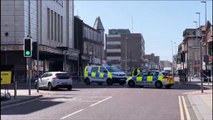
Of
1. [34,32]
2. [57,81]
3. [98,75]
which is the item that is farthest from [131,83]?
[34,32]

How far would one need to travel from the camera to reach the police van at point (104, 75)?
153 ft

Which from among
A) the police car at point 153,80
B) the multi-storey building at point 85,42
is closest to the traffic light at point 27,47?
the police car at point 153,80

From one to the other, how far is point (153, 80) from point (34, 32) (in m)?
28.6

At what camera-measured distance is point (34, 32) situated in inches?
2566

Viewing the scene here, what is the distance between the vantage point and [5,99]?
2459cm

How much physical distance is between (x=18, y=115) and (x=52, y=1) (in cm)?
5804

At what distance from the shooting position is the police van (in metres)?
46.5

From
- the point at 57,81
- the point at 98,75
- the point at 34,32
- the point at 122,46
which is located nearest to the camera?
the point at 57,81

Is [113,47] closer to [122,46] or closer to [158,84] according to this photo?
[122,46]

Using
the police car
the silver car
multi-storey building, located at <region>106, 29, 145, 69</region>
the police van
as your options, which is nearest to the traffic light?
the silver car

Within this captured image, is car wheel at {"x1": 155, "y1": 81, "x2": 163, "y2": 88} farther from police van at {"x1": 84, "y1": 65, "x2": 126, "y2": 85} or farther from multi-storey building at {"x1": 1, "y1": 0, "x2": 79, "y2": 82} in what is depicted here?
multi-storey building at {"x1": 1, "y1": 0, "x2": 79, "y2": 82}

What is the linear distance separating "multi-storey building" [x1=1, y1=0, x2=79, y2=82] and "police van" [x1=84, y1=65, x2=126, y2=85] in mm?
7637

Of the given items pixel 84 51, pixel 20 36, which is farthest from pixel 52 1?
pixel 84 51

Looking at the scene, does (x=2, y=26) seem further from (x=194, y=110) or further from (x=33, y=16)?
(x=194, y=110)
